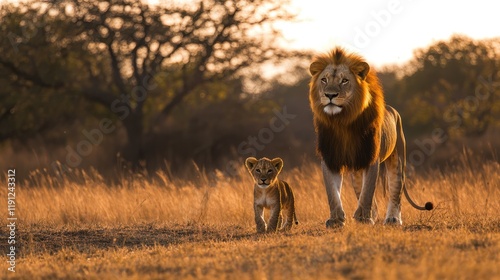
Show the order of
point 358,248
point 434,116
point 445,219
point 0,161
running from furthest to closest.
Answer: point 434,116
point 0,161
point 445,219
point 358,248

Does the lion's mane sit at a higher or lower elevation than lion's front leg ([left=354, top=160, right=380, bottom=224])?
higher

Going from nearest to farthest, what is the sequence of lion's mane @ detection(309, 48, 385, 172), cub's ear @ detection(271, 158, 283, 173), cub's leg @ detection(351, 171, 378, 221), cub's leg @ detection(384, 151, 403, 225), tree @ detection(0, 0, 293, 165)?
lion's mane @ detection(309, 48, 385, 172) < cub's ear @ detection(271, 158, 283, 173) < cub's leg @ detection(384, 151, 403, 225) < cub's leg @ detection(351, 171, 378, 221) < tree @ detection(0, 0, 293, 165)

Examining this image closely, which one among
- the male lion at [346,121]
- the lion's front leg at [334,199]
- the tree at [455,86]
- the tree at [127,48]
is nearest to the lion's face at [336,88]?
the male lion at [346,121]

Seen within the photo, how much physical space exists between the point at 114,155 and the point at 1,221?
537 inches

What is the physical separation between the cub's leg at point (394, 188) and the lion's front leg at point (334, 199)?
0.73 metres

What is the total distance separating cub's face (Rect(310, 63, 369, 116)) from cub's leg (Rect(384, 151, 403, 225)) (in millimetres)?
1255

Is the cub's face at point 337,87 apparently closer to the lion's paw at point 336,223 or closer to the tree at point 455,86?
the lion's paw at point 336,223

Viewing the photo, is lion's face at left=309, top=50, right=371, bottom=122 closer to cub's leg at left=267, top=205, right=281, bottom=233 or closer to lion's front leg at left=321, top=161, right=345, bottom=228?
lion's front leg at left=321, top=161, right=345, bottom=228

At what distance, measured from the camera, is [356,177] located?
346 inches

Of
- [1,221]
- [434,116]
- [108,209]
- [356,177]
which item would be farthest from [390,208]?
[434,116]

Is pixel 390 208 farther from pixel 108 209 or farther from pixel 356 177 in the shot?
pixel 108 209

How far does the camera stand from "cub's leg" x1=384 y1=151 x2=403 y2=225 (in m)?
8.44

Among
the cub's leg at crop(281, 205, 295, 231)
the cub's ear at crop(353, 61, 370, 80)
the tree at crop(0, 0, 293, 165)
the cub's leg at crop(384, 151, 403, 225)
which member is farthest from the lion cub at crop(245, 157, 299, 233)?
the tree at crop(0, 0, 293, 165)

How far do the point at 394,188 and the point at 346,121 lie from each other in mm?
1192
